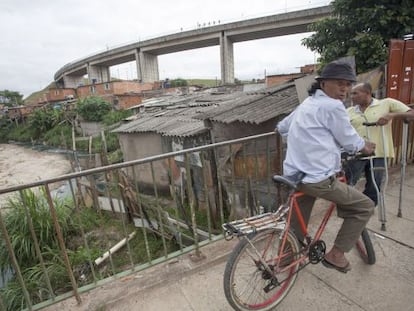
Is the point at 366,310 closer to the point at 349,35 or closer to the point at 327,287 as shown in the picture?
the point at 327,287

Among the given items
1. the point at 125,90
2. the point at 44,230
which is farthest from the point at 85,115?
the point at 44,230

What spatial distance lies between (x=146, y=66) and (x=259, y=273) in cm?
4121

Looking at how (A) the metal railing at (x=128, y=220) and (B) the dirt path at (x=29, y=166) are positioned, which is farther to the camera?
(B) the dirt path at (x=29, y=166)

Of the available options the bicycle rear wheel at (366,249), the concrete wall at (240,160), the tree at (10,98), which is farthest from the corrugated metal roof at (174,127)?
the tree at (10,98)

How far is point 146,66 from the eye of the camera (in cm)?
3941

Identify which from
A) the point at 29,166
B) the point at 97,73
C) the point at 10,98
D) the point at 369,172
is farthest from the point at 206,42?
the point at 10,98

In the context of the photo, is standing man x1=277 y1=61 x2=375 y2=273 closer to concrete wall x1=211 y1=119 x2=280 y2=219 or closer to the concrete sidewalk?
the concrete sidewalk

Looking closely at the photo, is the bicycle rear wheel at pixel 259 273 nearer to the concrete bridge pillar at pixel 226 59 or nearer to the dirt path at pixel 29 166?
the dirt path at pixel 29 166

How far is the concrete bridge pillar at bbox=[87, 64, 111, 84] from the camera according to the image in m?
48.2

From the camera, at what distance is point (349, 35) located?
577 cm

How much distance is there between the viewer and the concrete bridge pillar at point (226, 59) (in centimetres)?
3190

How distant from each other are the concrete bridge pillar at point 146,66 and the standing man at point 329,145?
40.4 m

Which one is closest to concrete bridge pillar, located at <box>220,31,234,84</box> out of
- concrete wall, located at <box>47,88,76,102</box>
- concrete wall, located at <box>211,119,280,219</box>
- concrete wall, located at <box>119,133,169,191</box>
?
concrete wall, located at <box>47,88,76,102</box>

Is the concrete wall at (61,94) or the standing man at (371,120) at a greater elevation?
the concrete wall at (61,94)
